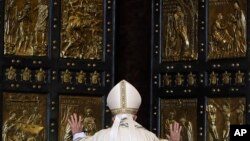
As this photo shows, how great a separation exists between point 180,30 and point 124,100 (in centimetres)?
219

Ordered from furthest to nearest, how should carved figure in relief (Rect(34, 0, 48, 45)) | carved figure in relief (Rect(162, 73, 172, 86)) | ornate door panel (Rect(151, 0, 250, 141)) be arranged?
carved figure in relief (Rect(162, 73, 172, 86))
carved figure in relief (Rect(34, 0, 48, 45))
ornate door panel (Rect(151, 0, 250, 141))

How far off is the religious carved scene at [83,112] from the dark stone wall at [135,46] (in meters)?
0.33

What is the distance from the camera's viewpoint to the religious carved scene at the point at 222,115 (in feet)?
40.4

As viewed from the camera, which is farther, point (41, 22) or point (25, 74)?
point (41, 22)

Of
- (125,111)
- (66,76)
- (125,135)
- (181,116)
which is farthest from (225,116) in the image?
(125,135)

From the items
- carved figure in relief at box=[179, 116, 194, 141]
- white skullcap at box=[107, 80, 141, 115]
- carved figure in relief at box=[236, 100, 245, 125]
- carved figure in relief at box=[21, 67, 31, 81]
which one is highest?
carved figure in relief at box=[21, 67, 31, 81]

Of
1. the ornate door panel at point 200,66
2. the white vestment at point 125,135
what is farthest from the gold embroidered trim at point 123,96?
the ornate door panel at point 200,66

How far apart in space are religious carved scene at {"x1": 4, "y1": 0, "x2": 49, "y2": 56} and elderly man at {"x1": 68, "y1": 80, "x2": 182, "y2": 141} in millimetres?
1757

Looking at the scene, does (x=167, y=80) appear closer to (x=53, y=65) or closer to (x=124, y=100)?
(x=53, y=65)

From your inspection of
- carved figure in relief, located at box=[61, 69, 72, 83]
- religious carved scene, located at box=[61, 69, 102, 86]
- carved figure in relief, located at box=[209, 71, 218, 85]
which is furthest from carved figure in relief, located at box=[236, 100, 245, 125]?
carved figure in relief, located at box=[61, 69, 72, 83]

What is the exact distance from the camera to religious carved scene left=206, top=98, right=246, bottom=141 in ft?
40.4

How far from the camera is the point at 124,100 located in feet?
35.1

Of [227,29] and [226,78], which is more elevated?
[227,29]

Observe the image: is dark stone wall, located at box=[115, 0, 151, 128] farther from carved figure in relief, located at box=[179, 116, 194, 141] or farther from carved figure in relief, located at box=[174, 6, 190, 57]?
carved figure in relief, located at box=[179, 116, 194, 141]
